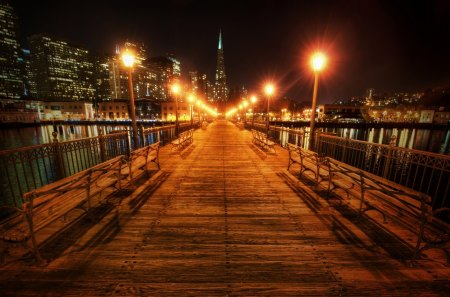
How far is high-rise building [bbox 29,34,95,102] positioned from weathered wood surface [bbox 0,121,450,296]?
205057 mm

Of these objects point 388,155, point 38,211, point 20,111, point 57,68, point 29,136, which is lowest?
point 29,136

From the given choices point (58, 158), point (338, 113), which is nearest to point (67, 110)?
point (58, 158)

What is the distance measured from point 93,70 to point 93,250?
232m

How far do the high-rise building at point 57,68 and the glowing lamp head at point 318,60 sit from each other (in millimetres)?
204130

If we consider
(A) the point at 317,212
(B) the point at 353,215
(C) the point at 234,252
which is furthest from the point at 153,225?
(B) the point at 353,215

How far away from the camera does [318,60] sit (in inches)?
344

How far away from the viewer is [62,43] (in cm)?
17350

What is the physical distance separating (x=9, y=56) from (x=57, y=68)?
108 feet

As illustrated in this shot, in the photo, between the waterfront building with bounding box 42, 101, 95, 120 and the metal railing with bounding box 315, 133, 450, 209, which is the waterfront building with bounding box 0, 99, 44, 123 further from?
the metal railing with bounding box 315, 133, 450, 209

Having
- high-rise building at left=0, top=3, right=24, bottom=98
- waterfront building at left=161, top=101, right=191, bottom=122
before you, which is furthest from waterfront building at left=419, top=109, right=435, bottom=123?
high-rise building at left=0, top=3, right=24, bottom=98

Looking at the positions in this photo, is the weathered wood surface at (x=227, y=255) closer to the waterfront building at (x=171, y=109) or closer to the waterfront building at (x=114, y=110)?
the waterfront building at (x=171, y=109)

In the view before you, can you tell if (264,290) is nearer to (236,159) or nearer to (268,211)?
(268,211)

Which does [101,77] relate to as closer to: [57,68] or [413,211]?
[57,68]

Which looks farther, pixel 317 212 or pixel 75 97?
pixel 75 97
